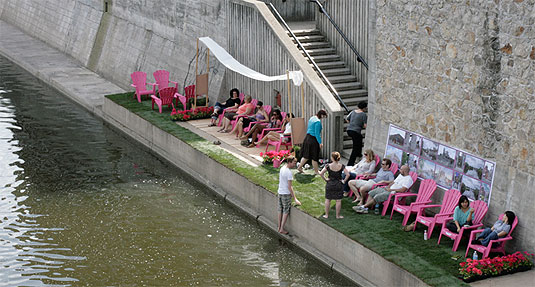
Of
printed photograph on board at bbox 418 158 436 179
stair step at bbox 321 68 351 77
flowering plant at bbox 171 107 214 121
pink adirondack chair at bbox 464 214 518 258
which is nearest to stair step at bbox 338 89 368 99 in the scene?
stair step at bbox 321 68 351 77

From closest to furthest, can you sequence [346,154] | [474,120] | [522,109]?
1. [522,109]
2. [474,120]
3. [346,154]

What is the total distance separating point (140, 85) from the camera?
27219 millimetres

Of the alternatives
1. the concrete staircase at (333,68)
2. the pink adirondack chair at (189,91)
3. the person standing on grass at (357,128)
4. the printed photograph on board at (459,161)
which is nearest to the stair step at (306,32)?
the concrete staircase at (333,68)

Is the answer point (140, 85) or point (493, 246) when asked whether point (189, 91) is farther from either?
point (493, 246)

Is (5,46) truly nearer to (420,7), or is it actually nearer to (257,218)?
(257,218)

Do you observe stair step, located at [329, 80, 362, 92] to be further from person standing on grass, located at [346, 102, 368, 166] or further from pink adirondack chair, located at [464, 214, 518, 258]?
pink adirondack chair, located at [464, 214, 518, 258]

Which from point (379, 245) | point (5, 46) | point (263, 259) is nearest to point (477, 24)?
point (379, 245)

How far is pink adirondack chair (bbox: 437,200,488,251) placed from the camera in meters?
14.8

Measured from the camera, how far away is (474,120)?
15500 millimetres

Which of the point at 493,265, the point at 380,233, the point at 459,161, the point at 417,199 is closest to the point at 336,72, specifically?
the point at 417,199

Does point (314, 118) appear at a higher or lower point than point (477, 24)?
lower

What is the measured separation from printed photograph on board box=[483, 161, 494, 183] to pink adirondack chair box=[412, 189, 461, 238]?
66cm

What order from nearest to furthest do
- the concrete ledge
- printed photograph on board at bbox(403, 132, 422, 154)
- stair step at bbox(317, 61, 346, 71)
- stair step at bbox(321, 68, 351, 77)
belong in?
1. the concrete ledge
2. printed photograph on board at bbox(403, 132, 422, 154)
3. stair step at bbox(321, 68, 351, 77)
4. stair step at bbox(317, 61, 346, 71)

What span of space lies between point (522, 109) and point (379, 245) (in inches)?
131
